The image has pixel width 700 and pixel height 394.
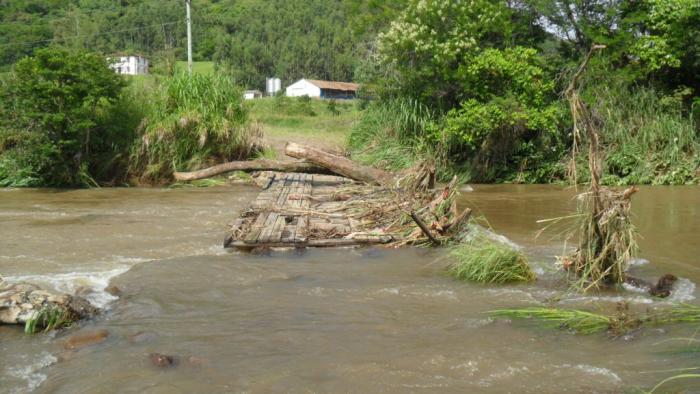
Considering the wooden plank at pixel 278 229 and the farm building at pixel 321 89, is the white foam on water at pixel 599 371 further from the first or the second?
the farm building at pixel 321 89

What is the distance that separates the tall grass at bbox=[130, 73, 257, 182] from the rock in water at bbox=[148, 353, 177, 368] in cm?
1146

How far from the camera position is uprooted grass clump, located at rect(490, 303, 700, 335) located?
17.4 feet

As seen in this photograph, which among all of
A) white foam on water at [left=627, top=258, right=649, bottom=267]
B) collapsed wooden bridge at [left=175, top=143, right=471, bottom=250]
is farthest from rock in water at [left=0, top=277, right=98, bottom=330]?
white foam on water at [left=627, top=258, right=649, bottom=267]

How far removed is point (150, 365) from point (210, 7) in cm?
7662

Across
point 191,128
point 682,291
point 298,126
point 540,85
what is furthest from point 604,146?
point 298,126

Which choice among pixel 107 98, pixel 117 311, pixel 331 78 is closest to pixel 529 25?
pixel 107 98

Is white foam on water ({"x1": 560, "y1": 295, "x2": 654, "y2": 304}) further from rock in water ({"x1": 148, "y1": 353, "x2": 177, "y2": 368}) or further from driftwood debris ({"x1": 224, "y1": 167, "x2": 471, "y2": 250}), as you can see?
rock in water ({"x1": 148, "y1": 353, "x2": 177, "y2": 368})

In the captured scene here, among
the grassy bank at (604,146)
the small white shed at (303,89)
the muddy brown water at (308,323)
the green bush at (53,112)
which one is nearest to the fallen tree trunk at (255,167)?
the green bush at (53,112)

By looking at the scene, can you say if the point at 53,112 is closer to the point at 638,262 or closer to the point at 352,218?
the point at 352,218

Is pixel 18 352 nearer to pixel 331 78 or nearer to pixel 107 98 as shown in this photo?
pixel 107 98

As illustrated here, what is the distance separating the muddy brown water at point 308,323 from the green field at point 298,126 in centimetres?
1018

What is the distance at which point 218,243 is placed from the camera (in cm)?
912

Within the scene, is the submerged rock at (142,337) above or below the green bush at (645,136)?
below

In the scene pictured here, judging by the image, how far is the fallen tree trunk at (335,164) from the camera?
13102 millimetres
